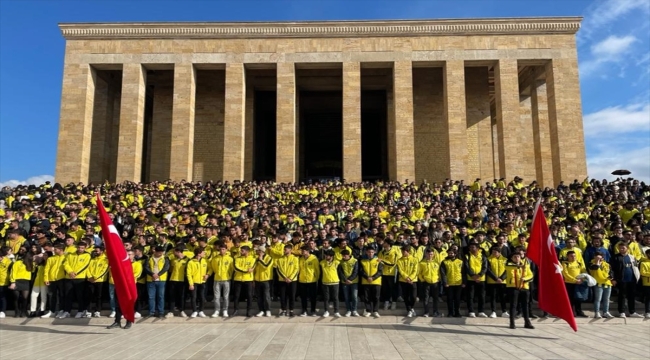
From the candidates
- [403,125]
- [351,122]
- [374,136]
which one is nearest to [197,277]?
[351,122]

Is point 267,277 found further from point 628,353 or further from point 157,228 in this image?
point 628,353

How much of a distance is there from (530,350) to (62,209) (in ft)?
47.6

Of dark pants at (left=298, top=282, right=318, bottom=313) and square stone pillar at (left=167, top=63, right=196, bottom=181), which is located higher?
square stone pillar at (left=167, top=63, right=196, bottom=181)

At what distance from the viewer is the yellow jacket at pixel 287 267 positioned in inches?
437

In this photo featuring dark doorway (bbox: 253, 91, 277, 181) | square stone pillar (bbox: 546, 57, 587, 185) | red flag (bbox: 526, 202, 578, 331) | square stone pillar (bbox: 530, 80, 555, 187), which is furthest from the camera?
dark doorway (bbox: 253, 91, 277, 181)

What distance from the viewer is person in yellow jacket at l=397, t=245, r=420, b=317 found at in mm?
10977

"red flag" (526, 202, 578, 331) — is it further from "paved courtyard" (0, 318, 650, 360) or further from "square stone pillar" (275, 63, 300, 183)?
"square stone pillar" (275, 63, 300, 183)

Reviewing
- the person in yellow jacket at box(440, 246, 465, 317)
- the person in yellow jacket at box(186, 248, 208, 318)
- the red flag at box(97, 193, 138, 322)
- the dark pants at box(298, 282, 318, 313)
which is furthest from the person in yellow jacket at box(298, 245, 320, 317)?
the red flag at box(97, 193, 138, 322)

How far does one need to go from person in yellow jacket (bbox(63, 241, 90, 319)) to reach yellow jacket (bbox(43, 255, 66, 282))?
150 millimetres

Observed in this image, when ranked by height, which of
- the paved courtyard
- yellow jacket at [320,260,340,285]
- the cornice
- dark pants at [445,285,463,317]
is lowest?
the paved courtyard

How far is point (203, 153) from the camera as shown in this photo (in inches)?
1172

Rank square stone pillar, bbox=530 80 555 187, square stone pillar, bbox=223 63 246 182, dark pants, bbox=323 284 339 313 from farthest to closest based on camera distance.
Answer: square stone pillar, bbox=530 80 555 187, square stone pillar, bbox=223 63 246 182, dark pants, bbox=323 284 339 313

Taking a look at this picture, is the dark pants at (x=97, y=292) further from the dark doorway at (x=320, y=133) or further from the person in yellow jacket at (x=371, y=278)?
the dark doorway at (x=320, y=133)

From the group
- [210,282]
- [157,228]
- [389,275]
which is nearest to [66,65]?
[157,228]
